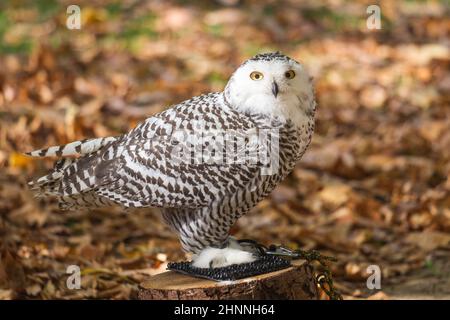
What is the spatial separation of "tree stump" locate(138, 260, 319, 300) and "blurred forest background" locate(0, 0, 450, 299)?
4.95 ft

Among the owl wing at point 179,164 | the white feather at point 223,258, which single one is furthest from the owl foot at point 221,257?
the owl wing at point 179,164

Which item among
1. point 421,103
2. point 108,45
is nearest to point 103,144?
→ point 421,103

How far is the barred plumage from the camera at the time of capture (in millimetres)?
4328

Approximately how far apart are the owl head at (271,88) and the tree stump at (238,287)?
0.82m

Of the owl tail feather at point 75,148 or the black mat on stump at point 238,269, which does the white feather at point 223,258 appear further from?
the owl tail feather at point 75,148

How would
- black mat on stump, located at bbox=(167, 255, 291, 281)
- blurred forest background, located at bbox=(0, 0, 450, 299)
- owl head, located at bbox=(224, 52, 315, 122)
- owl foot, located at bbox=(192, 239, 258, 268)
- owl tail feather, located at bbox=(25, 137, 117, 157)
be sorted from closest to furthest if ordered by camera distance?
owl head, located at bbox=(224, 52, 315, 122) → black mat on stump, located at bbox=(167, 255, 291, 281) → owl foot, located at bbox=(192, 239, 258, 268) → owl tail feather, located at bbox=(25, 137, 117, 157) → blurred forest background, located at bbox=(0, 0, 450, 299)

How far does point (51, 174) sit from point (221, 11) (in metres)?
9.05

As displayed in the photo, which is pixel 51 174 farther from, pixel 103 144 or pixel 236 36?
pixel 236 36

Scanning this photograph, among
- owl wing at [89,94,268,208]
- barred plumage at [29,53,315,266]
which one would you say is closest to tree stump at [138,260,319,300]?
barred plumage at [29,53,315,266]

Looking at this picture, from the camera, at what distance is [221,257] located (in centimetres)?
455

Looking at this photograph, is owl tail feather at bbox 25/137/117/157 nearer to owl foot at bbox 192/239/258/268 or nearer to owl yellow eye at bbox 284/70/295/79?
owl foot at bbox 192/239/258/268

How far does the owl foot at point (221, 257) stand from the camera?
454cm

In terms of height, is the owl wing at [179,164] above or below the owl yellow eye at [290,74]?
below

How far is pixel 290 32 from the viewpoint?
42.1ft
